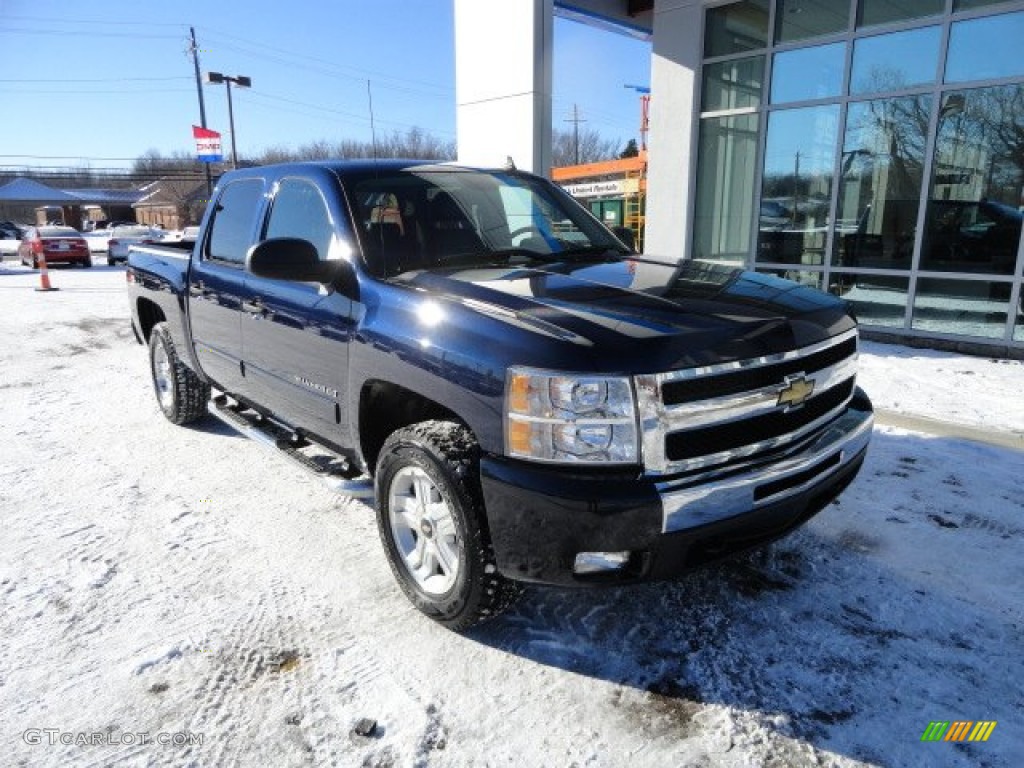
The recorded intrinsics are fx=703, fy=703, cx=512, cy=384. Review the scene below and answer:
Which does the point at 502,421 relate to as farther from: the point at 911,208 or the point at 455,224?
the point at 911,208

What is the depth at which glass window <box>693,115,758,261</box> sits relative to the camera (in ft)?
31.5

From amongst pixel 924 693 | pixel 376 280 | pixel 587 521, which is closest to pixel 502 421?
pixel 587 521

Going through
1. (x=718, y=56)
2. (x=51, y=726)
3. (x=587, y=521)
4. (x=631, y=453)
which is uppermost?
(x=718, y=56)

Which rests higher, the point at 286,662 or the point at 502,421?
the point at 502,421

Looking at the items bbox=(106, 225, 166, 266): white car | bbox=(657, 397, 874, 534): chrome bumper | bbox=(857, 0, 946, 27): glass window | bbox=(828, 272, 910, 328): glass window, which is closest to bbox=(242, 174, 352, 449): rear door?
bbox=(657, 397, 874, 534): chrome bumper

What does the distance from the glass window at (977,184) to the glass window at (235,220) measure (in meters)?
7.33

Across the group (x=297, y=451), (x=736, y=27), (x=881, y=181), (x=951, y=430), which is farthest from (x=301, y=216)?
(x=736, y=27)

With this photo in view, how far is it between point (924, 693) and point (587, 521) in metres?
1.36

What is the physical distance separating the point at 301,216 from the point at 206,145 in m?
27.5

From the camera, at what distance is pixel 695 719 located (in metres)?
2.35

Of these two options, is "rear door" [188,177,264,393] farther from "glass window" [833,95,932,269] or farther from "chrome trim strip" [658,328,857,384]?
"glass window" [833,95,932,269]

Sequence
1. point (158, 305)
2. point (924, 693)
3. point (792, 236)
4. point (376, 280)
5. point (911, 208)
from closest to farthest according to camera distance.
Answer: point (924, 693)
point (376, 280)
point (158, 305)
point (911, 208)
point (792, 236)

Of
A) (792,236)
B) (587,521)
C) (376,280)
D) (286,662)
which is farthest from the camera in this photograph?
(792,236)

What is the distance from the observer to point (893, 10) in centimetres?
797
